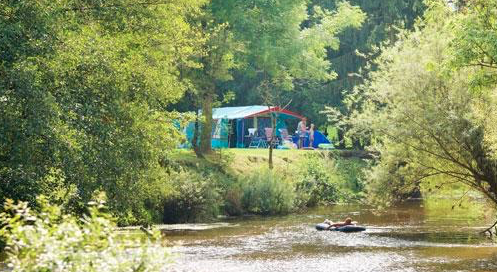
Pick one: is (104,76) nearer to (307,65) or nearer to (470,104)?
(470,104)

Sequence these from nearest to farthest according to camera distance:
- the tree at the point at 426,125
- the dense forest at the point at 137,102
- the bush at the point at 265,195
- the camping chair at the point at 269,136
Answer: the dense forest at the point at 137,102 → the tree at the point at 426,125 → the bush at the point at 265,195 → the camping chair at the point at 269,136

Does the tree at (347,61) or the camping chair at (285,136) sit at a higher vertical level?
the tree at (347,61)

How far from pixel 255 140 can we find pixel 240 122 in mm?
1680

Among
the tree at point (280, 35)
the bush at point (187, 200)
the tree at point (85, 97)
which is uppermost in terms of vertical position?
the tree at point (280, 35)

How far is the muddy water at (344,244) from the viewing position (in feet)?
79.0

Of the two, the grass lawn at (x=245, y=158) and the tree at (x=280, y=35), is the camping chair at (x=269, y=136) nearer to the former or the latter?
the grass lawn at (x=245, y=158)

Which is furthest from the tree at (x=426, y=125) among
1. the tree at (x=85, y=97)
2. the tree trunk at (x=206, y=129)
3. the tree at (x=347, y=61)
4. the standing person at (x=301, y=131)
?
the tree at (x=347, y=61)

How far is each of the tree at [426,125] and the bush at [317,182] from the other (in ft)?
36.5

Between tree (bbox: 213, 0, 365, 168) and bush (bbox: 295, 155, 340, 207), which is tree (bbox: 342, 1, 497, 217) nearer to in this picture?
bush (bbox: 295, 155, 340, 207)

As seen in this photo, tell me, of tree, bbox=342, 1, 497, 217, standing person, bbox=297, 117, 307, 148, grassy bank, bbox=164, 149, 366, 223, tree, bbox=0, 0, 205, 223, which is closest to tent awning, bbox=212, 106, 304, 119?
standing person, bbox=297, 117, 307, 148

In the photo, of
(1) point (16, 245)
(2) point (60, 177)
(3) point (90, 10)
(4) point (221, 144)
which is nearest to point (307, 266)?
(2) point (60, 177)

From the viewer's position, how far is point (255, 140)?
5975 cm

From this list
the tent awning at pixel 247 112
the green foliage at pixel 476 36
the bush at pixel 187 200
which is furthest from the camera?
the tent awning at pixel 247 112

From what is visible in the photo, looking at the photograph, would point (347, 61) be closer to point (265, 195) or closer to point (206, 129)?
point (206, 129)
